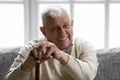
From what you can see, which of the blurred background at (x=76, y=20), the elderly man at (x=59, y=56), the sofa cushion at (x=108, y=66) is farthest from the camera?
the blurred background at (x=76, y=20)

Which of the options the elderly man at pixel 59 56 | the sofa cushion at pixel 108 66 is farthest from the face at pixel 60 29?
the sofa cushion at pixel 108 66

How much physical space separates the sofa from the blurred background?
0.40 m

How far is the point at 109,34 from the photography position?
2.74 metres

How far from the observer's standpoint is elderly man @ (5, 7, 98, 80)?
5.39 ft

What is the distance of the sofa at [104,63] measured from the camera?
2.29 metres

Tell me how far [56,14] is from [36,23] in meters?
0.99

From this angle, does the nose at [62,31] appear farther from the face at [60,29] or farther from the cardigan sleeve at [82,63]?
the cardigan sleeve at [82,63]

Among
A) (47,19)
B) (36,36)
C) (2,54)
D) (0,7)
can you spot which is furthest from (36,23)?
(47,19)

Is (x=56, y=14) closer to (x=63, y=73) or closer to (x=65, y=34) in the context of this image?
(x=65, y=34)

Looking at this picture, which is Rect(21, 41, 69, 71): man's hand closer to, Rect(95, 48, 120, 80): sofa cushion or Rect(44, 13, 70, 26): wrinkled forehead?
Rect(44, 13, 70, 26): wrinkled forehead

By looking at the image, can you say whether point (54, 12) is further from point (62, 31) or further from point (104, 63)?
point (104, 63)

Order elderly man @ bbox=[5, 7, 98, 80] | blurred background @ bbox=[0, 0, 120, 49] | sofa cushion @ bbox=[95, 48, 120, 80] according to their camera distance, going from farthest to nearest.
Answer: blurred background @ bbox=[0, 0, 120, 49] → sofa cushion @ bbox=[95, 48, 120, 80] → elderly man @ bbox=[5, 7, 98, 80]

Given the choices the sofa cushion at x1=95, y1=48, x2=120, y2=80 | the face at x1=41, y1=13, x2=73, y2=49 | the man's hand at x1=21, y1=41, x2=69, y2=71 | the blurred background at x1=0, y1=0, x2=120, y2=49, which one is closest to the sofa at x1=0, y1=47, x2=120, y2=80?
the sofa cushion at x1=95, y1=48, x2=120, y2=80

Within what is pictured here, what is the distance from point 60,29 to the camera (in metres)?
1.79
